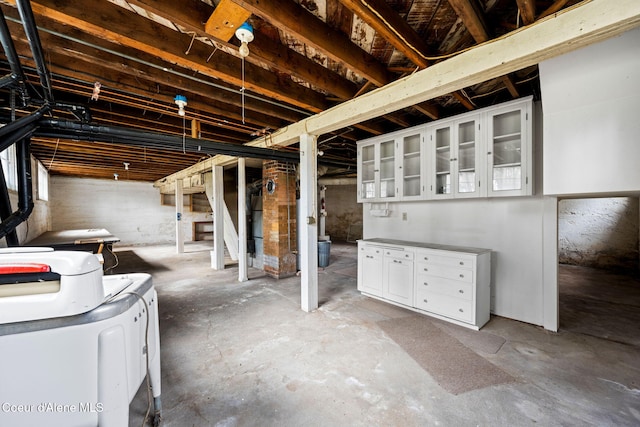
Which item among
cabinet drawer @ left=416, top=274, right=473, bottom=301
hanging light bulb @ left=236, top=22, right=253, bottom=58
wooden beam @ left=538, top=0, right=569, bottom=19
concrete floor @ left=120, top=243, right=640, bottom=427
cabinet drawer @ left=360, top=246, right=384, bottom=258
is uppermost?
wooden beam @ left=538, top=0, right=569, bottom=19

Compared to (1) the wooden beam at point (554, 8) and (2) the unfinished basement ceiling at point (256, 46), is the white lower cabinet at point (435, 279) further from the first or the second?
(1) the wooden beam at point (554, 8)

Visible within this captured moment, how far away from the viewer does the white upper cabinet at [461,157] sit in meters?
2.87

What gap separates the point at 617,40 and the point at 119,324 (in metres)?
3.34

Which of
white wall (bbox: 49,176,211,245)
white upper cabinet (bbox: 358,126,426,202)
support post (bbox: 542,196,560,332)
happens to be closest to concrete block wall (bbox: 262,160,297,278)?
white upper cabinet (bbox: 358,126,426,202)

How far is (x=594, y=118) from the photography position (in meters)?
1.89

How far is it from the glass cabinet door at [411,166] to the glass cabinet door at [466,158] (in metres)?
A: 0.55

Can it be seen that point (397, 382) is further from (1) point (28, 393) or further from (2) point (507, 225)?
(2) point (507, 225)

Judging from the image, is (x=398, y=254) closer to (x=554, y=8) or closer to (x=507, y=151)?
(x=507, y=151)

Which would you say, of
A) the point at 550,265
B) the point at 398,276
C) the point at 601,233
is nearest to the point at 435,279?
the point at 398,276

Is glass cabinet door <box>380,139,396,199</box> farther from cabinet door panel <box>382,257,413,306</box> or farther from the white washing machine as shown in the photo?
the white washing machine

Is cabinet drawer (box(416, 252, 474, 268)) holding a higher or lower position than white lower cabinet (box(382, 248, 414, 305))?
higher

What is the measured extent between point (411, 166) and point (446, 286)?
175 cm

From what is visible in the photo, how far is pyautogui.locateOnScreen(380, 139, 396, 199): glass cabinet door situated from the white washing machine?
366 centimetres

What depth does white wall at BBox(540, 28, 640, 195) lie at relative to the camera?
174 centimetres
